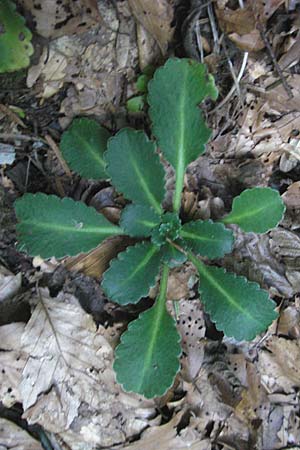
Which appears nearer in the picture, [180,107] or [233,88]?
[180,107]

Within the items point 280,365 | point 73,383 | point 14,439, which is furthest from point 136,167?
point 14,439

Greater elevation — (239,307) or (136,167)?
(136,167)

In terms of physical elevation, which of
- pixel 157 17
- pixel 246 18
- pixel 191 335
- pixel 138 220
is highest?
pixel 157 17

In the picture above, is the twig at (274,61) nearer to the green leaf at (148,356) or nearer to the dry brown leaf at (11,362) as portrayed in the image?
the green leaf at (148,356)

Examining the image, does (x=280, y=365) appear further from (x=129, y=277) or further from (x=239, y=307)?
(x=129, y=277)

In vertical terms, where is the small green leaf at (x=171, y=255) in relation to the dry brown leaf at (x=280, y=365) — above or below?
above

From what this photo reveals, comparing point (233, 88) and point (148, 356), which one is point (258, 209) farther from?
point (148, 356)

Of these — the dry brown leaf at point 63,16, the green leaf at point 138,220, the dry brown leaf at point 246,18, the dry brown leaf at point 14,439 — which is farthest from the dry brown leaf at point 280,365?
the dry brown leaf at point 63,16

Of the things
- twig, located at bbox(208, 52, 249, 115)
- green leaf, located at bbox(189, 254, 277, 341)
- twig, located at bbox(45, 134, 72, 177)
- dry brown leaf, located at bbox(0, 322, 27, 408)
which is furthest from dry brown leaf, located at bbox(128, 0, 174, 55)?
dry brown leaf, located at bbox(0, 322, 27, 408)
